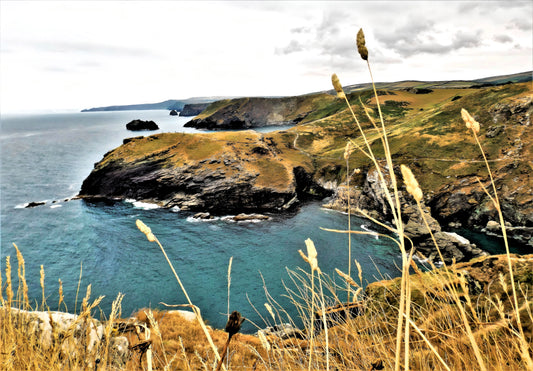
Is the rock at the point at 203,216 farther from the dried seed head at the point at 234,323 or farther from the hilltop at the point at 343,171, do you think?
the dried seed head at the point at 234,323

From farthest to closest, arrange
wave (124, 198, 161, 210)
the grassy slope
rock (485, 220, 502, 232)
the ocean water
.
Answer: wave (124, 198, 161, 210), the grassy slope, rock (485, 220, 502, 232), the ocean water

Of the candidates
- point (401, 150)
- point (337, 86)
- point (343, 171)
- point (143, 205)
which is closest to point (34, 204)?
point (143, 205)

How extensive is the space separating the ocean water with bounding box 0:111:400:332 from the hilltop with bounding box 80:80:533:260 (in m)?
5.55

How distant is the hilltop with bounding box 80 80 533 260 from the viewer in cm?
4100

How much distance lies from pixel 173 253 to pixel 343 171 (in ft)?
134

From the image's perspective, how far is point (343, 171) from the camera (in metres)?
60.4

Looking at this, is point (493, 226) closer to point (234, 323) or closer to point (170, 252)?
point (170, 252)

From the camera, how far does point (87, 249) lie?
35188 millimetres

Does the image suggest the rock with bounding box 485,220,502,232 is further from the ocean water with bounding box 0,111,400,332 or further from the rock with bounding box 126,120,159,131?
the rock with bounding box 126,120,159,131

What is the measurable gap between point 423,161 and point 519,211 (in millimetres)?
17018

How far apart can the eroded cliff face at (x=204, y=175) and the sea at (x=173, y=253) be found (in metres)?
4.05

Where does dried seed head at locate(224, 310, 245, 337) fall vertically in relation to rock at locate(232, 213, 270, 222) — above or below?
above

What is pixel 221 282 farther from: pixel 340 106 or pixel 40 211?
pixel 340 106

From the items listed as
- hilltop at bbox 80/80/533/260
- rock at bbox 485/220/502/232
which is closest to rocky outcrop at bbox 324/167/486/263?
hilltop at bbox 80/80/533/260
